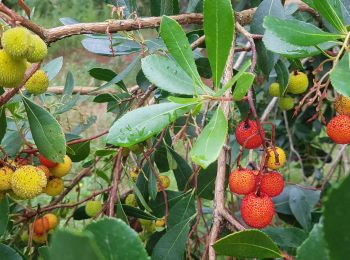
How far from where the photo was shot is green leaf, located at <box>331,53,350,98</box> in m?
0.71

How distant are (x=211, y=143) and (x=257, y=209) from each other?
0.25m

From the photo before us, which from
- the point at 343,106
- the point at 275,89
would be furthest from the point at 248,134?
the point at 275,89

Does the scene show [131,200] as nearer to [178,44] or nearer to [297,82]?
[297,82]

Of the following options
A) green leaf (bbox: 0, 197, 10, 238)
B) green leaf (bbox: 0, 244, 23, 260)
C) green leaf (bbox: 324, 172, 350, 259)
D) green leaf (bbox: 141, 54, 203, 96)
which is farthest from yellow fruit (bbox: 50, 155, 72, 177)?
green leaf (bbox: 324, 172, 350, 259)

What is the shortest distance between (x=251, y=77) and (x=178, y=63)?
19 cm

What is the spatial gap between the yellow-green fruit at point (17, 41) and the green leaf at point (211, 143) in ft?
0.99

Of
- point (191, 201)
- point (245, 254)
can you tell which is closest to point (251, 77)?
point (245, 254)

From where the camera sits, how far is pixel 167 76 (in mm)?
898

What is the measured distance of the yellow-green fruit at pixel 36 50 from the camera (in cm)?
81

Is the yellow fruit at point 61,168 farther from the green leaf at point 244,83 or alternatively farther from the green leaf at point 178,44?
the green leaf at point 244,83

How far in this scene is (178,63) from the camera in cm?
89

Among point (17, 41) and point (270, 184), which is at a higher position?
point (17, 41)

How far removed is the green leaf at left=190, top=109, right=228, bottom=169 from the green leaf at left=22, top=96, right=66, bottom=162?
1.04 feet

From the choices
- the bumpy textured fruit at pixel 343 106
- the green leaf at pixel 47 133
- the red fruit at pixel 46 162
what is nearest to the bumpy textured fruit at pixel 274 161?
the bumpy textured fruit at pixel 343 106
